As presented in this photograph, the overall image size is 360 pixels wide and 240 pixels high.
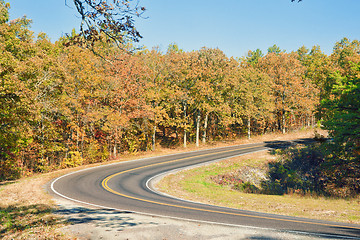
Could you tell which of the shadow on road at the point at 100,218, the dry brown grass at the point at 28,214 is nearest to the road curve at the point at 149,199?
the shadow on road at the point at 100,218

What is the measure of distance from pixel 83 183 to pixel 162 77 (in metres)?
23.6

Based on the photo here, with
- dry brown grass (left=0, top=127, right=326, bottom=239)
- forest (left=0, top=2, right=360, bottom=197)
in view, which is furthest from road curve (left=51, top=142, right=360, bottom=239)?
forest (left=0, top=2, right=360, bottom=197)

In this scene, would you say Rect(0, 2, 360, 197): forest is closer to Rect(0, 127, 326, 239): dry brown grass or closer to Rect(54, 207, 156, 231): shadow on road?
Rect(0, 127, 326, 239): dry brown grass

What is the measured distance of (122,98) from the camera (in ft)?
116

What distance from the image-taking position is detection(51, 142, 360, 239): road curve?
9.83m

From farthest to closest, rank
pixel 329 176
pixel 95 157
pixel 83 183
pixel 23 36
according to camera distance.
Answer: pixel 95 157
pixel 329 176
pixel 23 36
pixel 83 183

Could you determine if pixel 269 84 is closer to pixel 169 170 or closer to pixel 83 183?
pixel 169 170

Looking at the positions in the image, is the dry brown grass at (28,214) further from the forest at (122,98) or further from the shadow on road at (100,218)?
the forest at (122,98)

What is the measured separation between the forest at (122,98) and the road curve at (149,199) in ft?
20.9

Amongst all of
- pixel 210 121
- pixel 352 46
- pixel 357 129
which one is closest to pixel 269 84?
pixel 210 121

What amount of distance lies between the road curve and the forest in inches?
250

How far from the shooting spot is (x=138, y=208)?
12641 millimetres

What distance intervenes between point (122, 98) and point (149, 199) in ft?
74.1

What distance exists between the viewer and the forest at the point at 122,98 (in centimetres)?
2150
